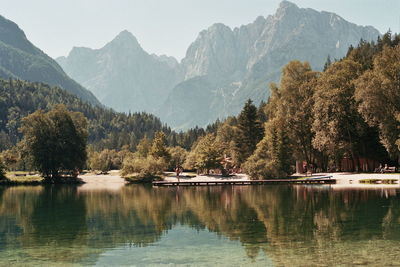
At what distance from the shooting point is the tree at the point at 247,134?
9600 cm

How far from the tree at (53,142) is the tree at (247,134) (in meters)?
33.0

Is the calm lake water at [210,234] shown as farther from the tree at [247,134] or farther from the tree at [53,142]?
the tree at [247,134]

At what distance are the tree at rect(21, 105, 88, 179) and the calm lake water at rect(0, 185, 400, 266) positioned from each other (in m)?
50.1

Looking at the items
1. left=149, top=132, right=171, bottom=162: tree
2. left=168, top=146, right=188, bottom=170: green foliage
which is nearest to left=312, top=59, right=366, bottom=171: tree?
left=149, top=132, right=171, bottom=162: tree

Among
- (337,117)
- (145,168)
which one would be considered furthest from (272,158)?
(145,168)

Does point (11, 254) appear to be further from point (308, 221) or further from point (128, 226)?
point (308, 221)

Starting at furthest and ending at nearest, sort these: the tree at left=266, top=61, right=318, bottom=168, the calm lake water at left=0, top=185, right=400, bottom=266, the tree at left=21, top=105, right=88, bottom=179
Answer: the tree at left=21, top=105, right=88, bottom=179
the tree at left=266, top=61, right=318, bottom=168
the calm lake water at left=0, top=185, right=400, bottom=266

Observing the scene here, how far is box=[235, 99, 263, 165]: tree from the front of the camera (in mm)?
96000

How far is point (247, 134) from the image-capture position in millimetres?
96500

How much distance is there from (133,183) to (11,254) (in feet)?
228

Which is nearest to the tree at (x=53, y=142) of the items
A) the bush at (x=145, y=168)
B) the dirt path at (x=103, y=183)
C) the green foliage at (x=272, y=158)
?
the dirt path at (x=103, y=183)

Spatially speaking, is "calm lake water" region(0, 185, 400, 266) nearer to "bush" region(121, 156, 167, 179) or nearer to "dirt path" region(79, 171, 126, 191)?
"dirt path" region(79, 171, 126, 191)

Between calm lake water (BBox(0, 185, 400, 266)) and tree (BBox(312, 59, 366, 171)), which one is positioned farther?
tree (BBox(312, 59, 366, 171))

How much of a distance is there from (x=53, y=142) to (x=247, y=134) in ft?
130
